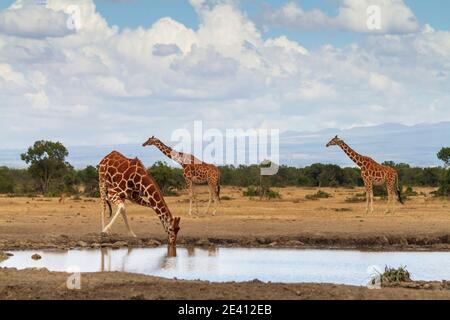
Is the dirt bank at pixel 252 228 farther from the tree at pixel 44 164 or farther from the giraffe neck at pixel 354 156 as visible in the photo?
the tree at pixel 44 164

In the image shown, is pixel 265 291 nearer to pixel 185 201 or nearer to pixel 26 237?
pixel 26 237

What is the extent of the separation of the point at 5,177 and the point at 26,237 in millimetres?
29173

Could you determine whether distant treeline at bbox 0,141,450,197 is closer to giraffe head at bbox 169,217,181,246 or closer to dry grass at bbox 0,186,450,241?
dry grass at bbox 0,186,450,241

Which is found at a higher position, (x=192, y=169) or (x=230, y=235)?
(x=192, y=169)

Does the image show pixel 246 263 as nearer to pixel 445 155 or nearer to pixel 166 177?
pixel 166 177

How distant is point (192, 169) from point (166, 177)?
1549 cm

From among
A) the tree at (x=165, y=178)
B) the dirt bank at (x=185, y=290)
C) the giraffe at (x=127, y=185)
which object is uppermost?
the tree at (x=165, y=178)

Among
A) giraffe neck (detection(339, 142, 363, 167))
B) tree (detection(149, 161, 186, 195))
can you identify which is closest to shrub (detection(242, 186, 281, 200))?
tree (detection(149, 161, 186, 195))

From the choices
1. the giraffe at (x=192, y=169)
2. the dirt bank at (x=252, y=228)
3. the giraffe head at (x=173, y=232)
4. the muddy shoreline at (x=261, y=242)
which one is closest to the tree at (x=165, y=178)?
the dirt bank at (x=252, y=228)

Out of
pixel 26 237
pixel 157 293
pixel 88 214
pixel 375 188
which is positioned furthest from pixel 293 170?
pixel 157 293

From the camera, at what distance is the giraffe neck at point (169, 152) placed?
1121 inches

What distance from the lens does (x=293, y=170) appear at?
211ft

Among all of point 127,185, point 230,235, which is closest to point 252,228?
point 230,235

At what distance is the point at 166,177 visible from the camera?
145 feet
